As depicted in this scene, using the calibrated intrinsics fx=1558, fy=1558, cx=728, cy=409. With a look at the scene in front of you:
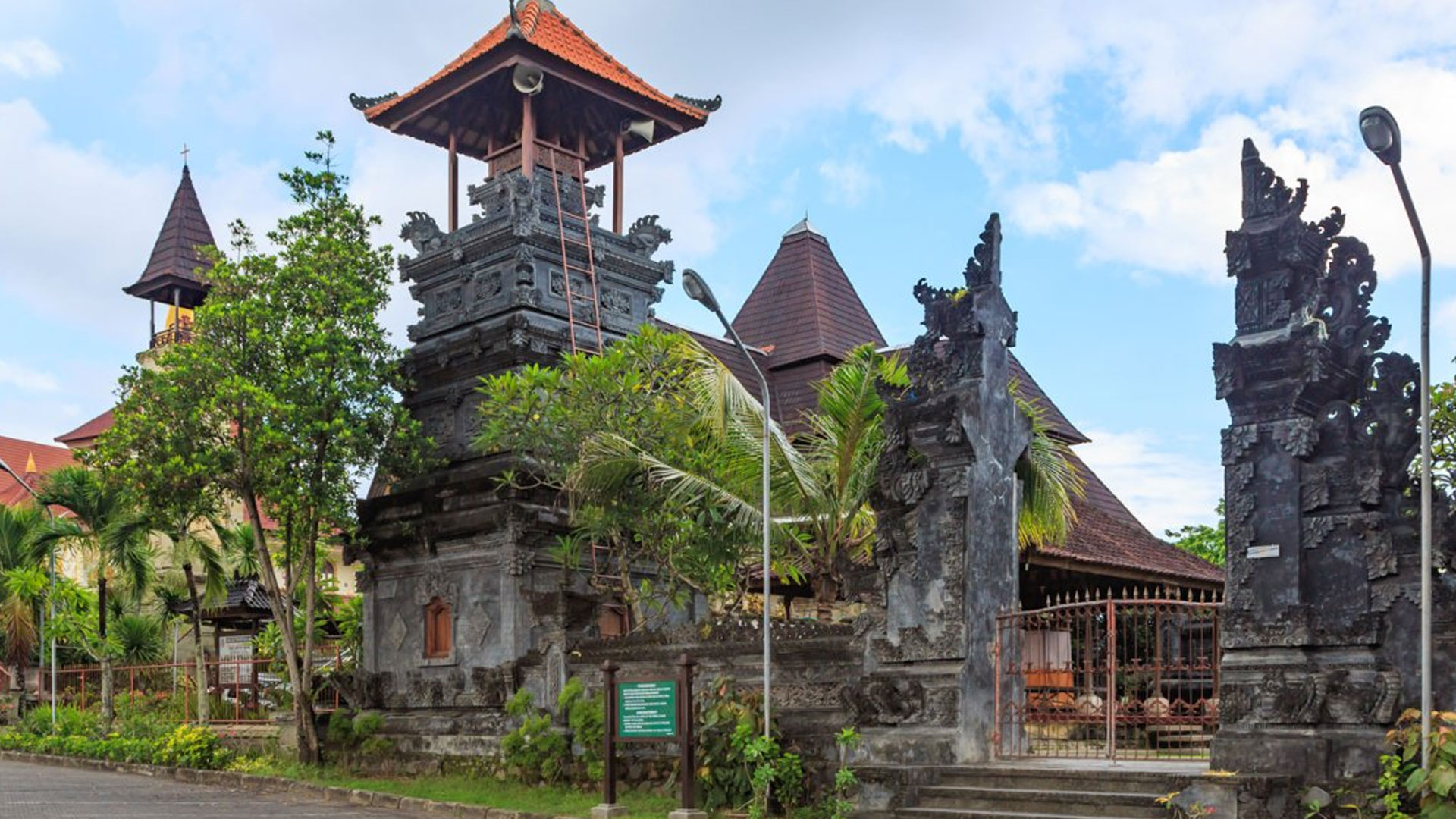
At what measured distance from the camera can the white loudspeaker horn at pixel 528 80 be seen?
22844 mm

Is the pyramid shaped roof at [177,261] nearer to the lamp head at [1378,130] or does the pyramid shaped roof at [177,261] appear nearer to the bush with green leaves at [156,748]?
the bush with green leaves at [156,748]

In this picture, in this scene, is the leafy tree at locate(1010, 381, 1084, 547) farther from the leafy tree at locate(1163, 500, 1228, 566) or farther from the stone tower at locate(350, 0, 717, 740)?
the leafy tree at locate(1163, 500, 1228, 566)

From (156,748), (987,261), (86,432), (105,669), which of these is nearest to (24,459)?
(86,432)

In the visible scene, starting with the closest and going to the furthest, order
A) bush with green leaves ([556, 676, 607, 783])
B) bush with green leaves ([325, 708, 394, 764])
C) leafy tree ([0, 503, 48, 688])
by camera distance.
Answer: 1. bush with green leaves ([556, 676, 607, 783])
2. bush with green leaves ([325, 708, 394, 764])
3. leafy tree ([0, 503, 48, 688])

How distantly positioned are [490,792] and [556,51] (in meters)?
10.7

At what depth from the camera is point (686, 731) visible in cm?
1522

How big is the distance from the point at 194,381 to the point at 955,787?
12.9m

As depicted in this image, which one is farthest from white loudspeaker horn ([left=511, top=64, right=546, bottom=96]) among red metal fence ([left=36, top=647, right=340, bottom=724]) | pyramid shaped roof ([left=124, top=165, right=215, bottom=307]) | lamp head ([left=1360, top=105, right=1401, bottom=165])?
pyramid shaped roof ([left=124, top=165, right=215, bottom=307])

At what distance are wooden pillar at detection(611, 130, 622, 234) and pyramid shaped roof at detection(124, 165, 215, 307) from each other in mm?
21409

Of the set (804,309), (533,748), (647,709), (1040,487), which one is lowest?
(533,748)

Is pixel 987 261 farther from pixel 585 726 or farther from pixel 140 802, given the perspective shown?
pixel 140 802

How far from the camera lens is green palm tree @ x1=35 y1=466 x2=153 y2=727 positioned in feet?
86.0

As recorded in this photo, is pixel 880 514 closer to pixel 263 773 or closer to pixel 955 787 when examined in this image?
pixel 955 787

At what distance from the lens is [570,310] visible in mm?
22234
